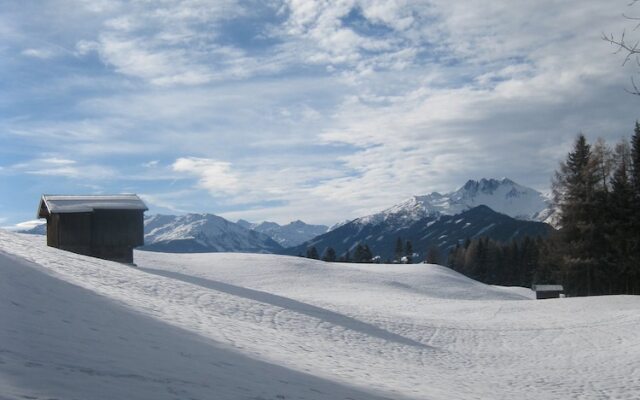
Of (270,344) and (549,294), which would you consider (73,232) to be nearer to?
(270,344)

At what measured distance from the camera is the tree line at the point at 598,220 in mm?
45000

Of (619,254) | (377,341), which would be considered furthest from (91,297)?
(619,254)

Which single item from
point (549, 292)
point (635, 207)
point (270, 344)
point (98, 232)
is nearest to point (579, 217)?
point (635, 207)

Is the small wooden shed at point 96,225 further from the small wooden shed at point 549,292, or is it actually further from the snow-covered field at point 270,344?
the small wooden shed at point 549,292

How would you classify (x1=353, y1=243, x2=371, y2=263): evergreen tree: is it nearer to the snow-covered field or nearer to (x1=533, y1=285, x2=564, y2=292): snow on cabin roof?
(x1=533, y1=285, x2=564, y2=292): snow on cabin roof

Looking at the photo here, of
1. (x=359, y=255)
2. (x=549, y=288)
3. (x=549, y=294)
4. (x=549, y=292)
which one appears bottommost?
(x=549, y=294)

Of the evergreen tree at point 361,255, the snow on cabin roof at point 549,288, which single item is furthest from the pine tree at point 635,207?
the evergreen tree at point 361,255

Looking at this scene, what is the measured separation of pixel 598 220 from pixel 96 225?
36329mm

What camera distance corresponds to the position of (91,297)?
52.9 feet

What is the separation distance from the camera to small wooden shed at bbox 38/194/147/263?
34.3 m

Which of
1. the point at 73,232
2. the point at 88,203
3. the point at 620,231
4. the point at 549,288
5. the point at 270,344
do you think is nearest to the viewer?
the point at 270,344

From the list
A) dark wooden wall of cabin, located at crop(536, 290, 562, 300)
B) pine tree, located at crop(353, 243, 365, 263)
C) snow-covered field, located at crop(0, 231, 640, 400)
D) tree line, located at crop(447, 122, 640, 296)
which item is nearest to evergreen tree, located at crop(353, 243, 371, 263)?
pine tree, located at crop(353, 243, 365, 263)

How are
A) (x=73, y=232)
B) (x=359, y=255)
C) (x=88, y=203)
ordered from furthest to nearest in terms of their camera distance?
(x=359, y=255)
(x=88, y=203)
(x=73, y=232)

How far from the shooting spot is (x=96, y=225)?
35.0 meters
